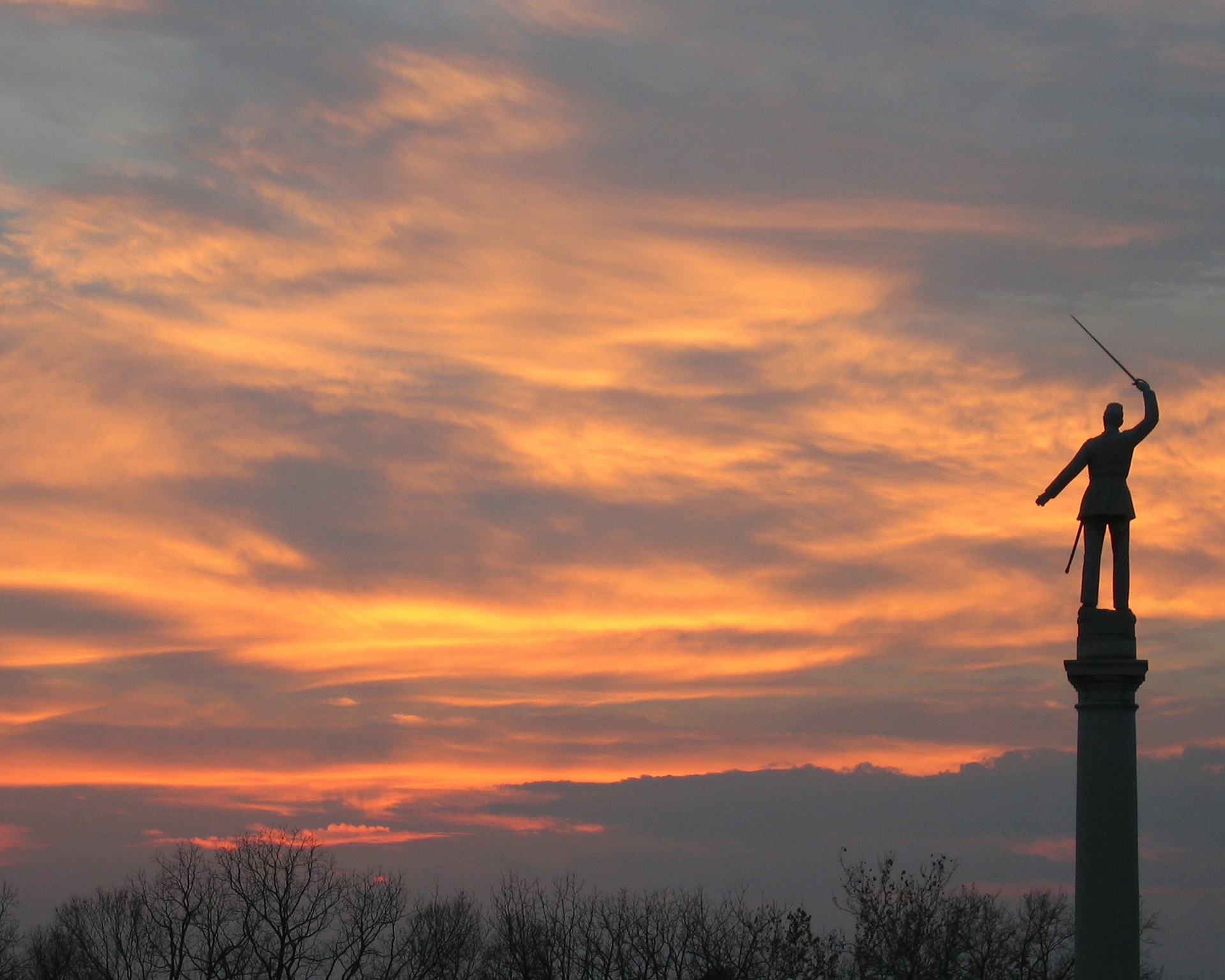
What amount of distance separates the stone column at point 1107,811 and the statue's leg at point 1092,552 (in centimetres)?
106

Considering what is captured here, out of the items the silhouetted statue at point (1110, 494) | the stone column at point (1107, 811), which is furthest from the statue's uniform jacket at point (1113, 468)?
the stone column at point (1107, 811)

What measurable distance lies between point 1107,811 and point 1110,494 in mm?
5153

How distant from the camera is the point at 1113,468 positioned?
25.2 meters

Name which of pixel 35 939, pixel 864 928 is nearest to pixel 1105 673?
pixel 864 928

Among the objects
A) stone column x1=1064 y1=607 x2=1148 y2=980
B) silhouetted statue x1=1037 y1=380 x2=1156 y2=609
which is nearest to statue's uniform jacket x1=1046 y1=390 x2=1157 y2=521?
silhouetted statue x1=1037 y1=380 x2=1156 y2=609

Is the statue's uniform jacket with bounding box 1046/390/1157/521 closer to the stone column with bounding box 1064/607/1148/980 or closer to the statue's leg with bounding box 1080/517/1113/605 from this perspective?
the statue's leg with bounding box 1080/517/1113/605

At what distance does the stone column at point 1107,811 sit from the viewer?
74.9 ft

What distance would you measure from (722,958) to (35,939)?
168ft

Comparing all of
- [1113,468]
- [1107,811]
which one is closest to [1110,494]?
[1113,468]

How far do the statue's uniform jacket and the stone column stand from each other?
2200 mm

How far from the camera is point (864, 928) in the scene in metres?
57.0

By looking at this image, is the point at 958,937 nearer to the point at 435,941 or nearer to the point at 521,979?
the point at 521,979

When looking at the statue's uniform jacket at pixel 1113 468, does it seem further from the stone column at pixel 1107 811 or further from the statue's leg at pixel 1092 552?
the stone column at pixel 1107 811

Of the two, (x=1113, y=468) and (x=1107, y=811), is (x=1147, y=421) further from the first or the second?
(x=1107, y=811)
